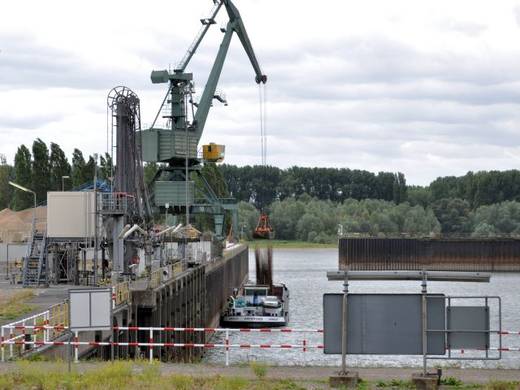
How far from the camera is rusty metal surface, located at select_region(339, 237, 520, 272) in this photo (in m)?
157

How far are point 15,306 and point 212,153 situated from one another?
2252 inches

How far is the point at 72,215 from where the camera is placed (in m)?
55.9

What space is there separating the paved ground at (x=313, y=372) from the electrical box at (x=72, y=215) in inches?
1202

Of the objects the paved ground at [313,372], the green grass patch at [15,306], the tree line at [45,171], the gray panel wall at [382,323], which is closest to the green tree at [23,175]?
the tree line at [45,171]

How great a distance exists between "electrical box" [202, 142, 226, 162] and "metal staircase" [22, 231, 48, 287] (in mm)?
39956

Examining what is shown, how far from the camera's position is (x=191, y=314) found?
2341 inches

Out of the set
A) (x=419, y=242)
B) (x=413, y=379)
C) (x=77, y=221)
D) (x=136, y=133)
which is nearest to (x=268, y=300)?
(x=136, y=133)

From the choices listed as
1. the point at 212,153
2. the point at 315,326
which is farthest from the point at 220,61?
the point at 315,326

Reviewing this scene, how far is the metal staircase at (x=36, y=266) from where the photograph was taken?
2190 inches

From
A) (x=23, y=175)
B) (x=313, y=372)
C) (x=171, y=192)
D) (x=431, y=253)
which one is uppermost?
(x=23, y=175)

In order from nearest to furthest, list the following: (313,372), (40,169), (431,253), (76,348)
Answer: (313,372) < (76,348) < (40,169) < (431,253)

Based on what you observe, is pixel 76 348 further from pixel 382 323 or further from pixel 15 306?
pixel 15 306

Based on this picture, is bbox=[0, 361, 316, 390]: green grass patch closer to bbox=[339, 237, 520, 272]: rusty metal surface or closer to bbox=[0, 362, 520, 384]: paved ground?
bbox=[0, 362, 520, 384]: paved ground

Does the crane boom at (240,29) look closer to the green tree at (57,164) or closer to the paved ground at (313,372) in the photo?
the green tree at (57,164)
